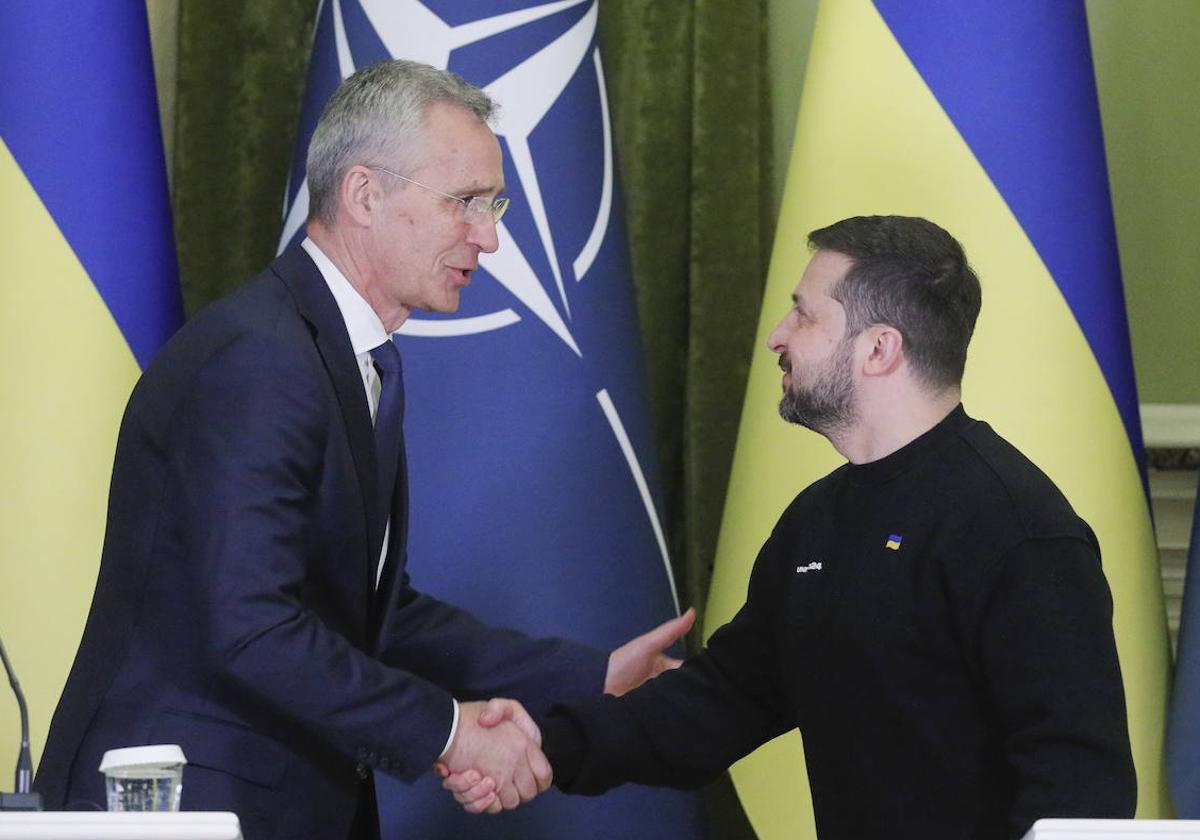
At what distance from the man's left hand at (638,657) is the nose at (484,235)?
702 mm

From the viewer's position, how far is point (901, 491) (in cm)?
236

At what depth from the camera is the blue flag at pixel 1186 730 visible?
9.37ft

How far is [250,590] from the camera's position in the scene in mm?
2090

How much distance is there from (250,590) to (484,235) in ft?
2.22

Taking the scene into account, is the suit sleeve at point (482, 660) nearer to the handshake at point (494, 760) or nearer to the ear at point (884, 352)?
the handshake at point (494, 760)

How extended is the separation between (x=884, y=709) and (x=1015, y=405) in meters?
0.84

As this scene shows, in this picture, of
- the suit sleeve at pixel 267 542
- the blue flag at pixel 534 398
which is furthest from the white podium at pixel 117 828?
the blue flag at pixel 534 398

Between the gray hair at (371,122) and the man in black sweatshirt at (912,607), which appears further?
the gray hair at (371,122)

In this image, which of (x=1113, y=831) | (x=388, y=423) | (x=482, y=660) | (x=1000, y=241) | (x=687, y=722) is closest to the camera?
(x=1113, y=831)

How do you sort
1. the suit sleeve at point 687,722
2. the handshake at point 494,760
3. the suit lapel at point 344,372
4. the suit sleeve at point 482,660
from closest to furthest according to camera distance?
the suit lapel at point 344,372
the handshake at point 494,760
the suit sleeve at point 687,722
the suit sleeve at point 482,660

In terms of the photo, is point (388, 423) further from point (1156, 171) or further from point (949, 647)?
point (1156, 171)

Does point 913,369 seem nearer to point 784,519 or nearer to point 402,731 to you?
point 784,519

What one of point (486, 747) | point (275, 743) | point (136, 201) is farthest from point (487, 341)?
point (275, 743)

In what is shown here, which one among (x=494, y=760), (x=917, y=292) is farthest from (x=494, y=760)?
(x=917, y=292)
